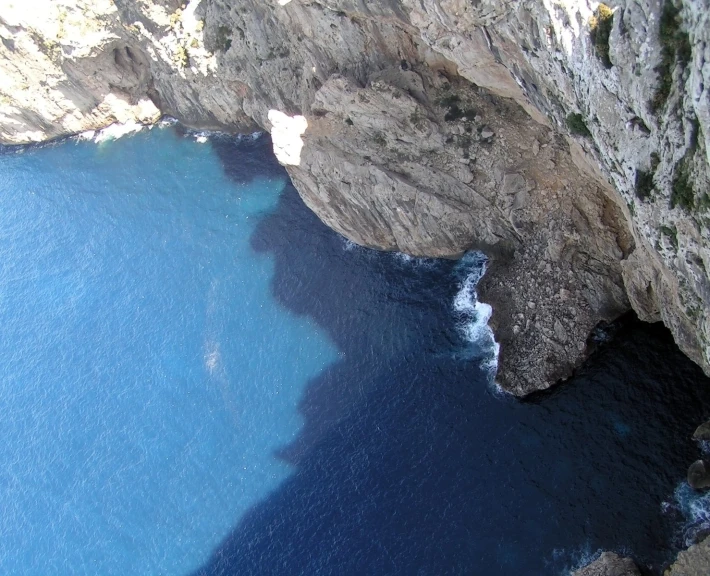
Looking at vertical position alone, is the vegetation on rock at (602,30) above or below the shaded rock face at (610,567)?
above

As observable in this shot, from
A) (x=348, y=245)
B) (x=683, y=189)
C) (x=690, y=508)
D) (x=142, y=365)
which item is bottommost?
(x=142, y=365)

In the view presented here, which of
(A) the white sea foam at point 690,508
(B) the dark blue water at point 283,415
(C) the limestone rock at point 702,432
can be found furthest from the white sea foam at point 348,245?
(A) the white sea foam at point 690,508

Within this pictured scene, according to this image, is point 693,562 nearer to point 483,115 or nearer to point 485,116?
point 485,116

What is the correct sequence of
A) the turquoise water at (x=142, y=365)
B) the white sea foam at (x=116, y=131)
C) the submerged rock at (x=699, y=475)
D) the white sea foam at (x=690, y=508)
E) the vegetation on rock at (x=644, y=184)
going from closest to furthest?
the vegetation on rock at (x=644, y=184), the white sea foam at (x=690, y=508), the submerged rock at (x=699, y=475), the turquoise water at (x=142, y=365), the white sea foam at (x=116, y=131)

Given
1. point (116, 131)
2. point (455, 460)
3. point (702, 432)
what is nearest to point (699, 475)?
point (702, 432)

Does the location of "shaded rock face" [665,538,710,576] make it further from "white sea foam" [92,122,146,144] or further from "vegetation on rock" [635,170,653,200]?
"white sea foam" [92,122,146,144]

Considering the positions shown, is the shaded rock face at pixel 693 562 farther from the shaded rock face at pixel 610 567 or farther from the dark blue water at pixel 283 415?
the dark blue water at pixel 283 415
